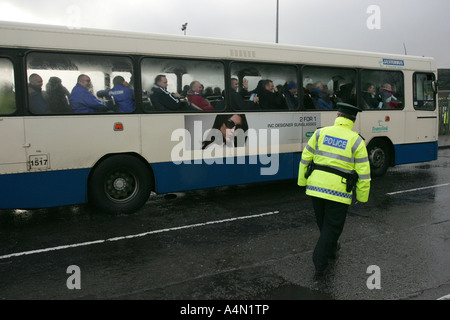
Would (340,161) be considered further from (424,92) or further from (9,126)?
(424,92)

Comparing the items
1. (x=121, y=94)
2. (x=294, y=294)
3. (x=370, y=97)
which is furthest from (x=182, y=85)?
(x=370, y=97)

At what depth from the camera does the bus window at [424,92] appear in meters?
10.3

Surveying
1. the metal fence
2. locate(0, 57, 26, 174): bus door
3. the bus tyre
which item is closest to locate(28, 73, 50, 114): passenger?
locate(0, 57, 26, 174): bus door

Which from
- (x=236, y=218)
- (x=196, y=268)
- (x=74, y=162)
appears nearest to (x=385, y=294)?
(x=196, y=268)

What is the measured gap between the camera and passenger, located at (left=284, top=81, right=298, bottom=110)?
840cm

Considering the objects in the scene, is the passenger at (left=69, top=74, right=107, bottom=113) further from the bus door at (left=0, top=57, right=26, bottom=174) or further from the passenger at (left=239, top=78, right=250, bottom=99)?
the passenger at (left=239, top=78, right=250, bottom=99)

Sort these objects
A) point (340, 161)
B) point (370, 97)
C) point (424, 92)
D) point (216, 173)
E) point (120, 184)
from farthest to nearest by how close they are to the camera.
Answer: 1. point (424, 92)
2. point (370, 97)
3. point (216, 173)
4. point (120, 184)
5. point (340, 161)

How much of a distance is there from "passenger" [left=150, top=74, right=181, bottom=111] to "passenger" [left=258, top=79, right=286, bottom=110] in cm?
179

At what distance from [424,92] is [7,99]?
9.41 meters

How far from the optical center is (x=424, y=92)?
1048 cm

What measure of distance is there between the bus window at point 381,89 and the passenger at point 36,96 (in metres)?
6.71

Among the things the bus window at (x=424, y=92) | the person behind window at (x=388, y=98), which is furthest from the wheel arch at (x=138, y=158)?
the bus window at (x=424, y=92)

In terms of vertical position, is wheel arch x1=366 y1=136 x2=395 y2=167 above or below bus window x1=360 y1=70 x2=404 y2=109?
below

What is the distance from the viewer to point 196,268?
4562 millimetres
